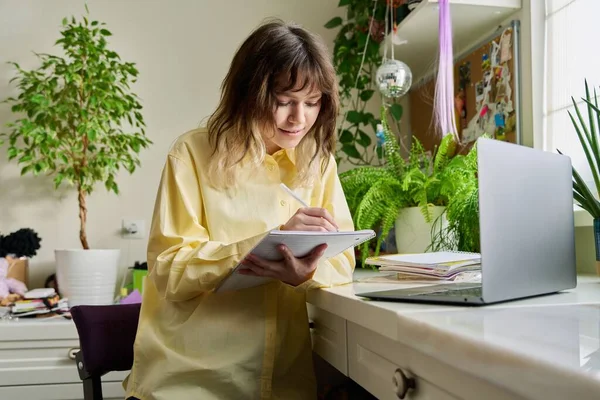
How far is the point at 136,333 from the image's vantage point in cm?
129

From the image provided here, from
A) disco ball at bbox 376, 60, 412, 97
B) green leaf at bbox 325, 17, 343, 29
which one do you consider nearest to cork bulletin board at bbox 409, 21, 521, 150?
disco ball at bbox 376, 60, 412, 97

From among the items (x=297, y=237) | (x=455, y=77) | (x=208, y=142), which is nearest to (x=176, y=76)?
(x=455, y=77)

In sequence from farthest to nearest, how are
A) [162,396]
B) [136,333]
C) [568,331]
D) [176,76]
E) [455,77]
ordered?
[176,76], [455,77], [136,333], [162,396], [568,331]

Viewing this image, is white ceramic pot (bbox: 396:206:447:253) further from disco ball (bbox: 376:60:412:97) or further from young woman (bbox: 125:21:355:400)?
disco ball (bbox: 376:60:412:97)

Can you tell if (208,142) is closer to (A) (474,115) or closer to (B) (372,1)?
(A) (474,115)

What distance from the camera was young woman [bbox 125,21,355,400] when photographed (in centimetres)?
116

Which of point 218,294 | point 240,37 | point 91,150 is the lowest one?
point 218,294

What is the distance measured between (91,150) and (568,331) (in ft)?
7.31

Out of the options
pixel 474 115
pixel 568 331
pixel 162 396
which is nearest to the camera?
pixel 568 331

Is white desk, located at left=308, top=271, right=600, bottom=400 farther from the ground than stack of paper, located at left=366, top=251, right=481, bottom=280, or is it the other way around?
stack of paper, located at left=366, top=251, right=481, bottom=280

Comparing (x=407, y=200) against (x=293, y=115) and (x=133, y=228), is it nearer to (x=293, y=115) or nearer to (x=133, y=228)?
(x=293, y=115)

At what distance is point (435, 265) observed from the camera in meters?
1.22

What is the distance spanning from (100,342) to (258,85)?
24.6 inches

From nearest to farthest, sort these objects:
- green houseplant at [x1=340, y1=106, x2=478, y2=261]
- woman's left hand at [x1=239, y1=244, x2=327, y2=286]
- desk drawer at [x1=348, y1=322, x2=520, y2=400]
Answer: desk drawer at [x1=348, y1=322, x2=520, y2=400]
woman's left hand at [x1=239, y1=244, x2=327, y2=286]
green houseplant at [x1=340, y1=106, x2=478, y2=261]
